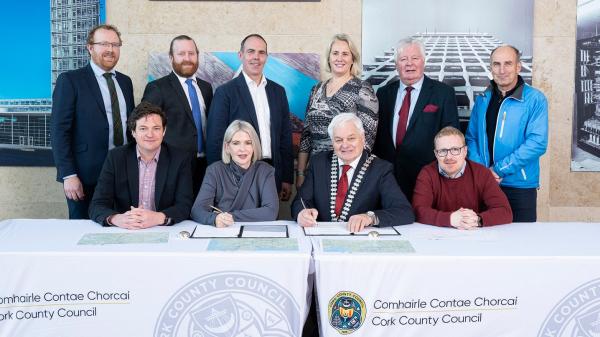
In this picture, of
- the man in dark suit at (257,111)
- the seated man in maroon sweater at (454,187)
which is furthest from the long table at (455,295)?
the man in dark suit at (257,111)

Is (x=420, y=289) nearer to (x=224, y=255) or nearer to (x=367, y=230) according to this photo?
(x=367, y=230)

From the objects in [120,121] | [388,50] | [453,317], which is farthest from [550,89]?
[120,121]

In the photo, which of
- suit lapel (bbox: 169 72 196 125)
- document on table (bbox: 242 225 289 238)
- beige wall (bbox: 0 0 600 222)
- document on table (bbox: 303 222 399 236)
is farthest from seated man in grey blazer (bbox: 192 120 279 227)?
beige wall (bbox: 0 0 600 222)

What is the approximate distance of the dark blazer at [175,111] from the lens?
3336 mm

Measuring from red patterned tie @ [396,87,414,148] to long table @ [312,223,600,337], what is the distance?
4.34 ft

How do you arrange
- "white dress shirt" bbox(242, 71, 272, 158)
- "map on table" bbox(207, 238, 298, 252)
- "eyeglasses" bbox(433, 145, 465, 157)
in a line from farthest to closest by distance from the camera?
1. "white dress shirt" bbox(242, 71, 272, 158)
2. "eyeglasses" bbox(433, 145, 465, 157)
3. "map on table" bbox(207, 238, 298, 252)

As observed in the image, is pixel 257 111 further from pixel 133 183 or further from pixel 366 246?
pixel 366 246

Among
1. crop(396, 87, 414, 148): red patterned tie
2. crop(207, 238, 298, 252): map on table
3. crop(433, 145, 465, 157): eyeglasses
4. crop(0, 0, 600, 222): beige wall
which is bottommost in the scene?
crop(207, 238, 298, 252): map on table

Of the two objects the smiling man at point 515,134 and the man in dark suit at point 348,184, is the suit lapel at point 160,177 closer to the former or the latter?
the man in dark suit at point 348,184

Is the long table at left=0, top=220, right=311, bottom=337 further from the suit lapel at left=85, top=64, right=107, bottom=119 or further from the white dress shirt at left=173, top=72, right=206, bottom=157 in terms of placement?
the white dress shirt at left=173, top=72, right=206, bottom=157

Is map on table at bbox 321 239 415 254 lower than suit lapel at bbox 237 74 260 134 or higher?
lower

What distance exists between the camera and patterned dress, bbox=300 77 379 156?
3.18 meters

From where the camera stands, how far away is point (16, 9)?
4.10 meters

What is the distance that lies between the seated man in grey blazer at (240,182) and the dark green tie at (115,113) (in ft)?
2.56
